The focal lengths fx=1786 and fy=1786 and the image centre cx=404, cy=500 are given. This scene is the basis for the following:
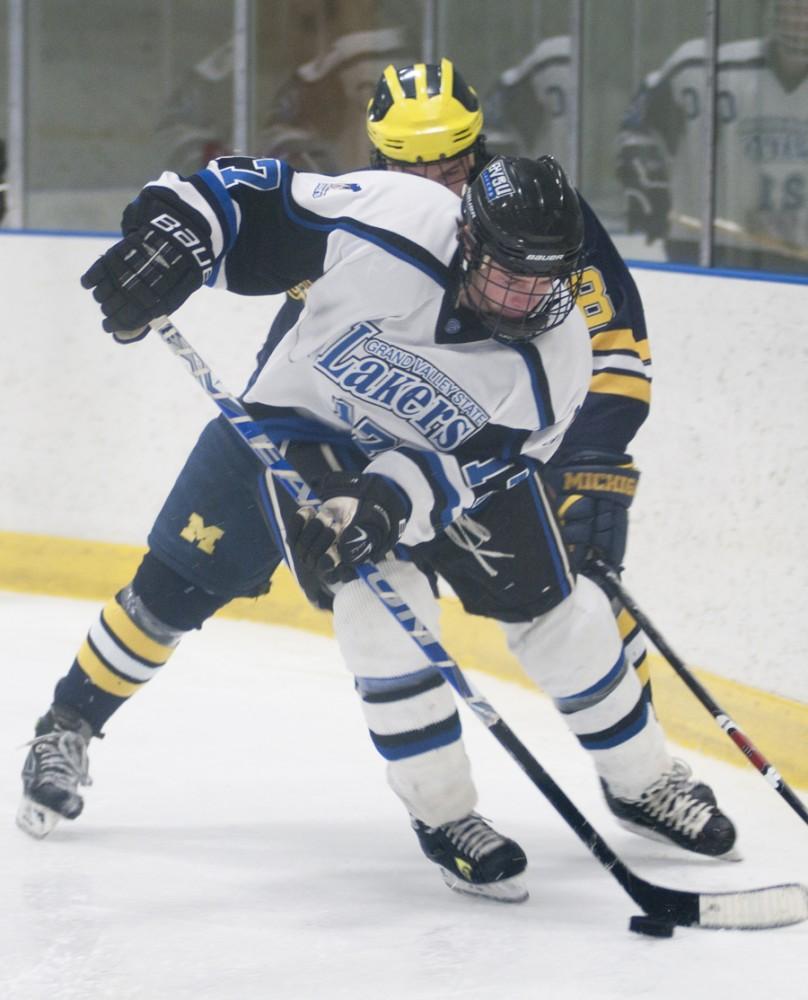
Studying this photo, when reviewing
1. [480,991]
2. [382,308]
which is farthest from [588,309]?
[480,991]

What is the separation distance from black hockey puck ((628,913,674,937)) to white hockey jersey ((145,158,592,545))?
20.2 inches

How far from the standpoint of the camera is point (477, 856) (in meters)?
2.16

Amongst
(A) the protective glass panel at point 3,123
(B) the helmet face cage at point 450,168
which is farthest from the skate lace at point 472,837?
(A) the protective glass panel at point 3,123

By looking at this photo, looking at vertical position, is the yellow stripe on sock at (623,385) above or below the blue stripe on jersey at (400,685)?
above

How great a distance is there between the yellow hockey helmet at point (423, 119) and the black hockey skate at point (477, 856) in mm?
1031

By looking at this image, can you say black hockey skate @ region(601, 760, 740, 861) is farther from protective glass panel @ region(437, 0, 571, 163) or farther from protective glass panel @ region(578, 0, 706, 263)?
protective glass panel @ region(437, 0, 571, 163)

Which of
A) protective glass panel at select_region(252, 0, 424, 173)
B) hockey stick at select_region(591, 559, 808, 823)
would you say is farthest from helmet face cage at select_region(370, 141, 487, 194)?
protective glass panel at select_region(252, 0, 424, 173)

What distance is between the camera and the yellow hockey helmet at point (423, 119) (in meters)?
2.67

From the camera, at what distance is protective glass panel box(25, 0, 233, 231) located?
5.04m

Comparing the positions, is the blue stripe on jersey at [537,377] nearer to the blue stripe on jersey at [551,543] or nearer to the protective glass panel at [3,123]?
the blue stripe on jersey at [551,543]

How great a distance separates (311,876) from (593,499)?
0.63 m

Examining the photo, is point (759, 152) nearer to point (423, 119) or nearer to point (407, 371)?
point (423, 119)

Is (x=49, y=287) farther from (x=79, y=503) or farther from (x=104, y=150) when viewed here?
(x=104, y=150)

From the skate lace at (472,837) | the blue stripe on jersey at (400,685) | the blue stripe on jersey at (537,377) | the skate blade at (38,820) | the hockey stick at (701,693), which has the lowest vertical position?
the skate blade at (38,820)
